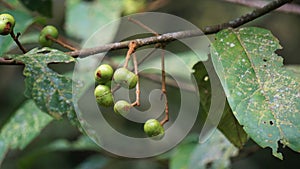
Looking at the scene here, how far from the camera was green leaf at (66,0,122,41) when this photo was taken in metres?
2.31

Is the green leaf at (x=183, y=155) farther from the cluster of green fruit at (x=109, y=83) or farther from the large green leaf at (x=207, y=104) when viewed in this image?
the cluster of green fruit at (x=109, y=83)

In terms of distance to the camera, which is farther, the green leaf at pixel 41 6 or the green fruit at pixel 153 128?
the green leaf at pixel 41 6

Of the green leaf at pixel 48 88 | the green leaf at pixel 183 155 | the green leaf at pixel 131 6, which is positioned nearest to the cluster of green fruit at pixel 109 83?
the green leaf at pixel 48 88

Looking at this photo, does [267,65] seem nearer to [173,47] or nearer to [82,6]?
[82,6]

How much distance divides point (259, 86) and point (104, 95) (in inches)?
14.9

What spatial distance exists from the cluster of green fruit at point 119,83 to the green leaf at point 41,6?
2.79 feet

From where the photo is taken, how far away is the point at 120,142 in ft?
9.09

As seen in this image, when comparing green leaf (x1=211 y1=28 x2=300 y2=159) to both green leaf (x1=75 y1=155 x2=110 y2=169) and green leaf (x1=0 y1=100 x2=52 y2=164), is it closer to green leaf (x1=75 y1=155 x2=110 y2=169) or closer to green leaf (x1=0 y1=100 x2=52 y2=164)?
green leaf (x1=0 y1=100 x2=52 y2=164)

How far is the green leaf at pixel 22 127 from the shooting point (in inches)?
74.8

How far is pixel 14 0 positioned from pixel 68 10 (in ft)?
1.28

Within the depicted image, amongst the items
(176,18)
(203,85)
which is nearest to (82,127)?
(203,85)

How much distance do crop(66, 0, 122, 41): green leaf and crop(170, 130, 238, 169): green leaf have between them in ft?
2.47

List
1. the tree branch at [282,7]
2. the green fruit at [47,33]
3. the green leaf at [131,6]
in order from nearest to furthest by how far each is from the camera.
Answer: the green fruit at [47,33], the tree branch at [282,7], the green leaf at [131,6]

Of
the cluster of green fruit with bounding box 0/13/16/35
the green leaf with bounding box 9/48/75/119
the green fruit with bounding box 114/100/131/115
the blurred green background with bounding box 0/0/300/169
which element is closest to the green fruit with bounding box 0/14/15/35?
the cluster of green fruit with bounding box 0/13/16/35
